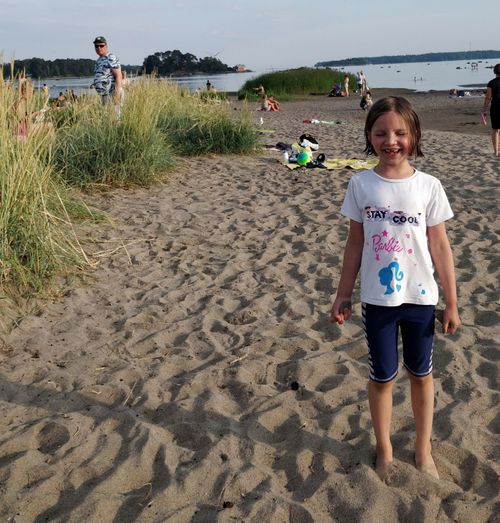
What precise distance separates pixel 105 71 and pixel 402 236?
7866mm

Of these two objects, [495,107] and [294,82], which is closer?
[495,107]

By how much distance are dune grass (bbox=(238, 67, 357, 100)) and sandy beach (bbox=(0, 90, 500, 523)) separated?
30046mm

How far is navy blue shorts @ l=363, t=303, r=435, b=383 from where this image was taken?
2158mm

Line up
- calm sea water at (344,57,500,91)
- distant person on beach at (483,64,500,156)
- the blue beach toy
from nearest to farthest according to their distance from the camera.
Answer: the blue beach toy, distant person on beach at (483,64,500,156), calm sea water at (344,57,500,91)

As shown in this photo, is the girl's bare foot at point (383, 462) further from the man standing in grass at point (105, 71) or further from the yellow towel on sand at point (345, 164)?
the man standing in grass at point (105, 71)

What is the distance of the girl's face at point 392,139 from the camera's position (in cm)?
213

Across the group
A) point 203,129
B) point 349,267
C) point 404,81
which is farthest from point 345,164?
point 404,81

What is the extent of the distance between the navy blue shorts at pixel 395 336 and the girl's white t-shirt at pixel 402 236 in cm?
4

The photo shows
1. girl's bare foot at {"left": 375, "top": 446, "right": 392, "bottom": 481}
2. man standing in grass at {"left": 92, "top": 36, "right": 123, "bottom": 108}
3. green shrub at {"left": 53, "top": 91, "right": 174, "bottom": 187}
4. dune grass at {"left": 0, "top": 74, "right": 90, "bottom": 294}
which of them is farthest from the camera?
man standing in grass at {"left": 92, "top": 36, "right": 123, "bottom": 108}

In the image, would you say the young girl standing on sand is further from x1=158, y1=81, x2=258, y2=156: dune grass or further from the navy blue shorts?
x1=158, y1=81, x2=258, y2=156: dune grass

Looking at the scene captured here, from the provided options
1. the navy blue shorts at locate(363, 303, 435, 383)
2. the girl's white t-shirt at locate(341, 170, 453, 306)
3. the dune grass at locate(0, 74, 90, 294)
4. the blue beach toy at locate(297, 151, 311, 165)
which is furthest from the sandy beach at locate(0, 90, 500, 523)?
the blue beach toy at locate(297, 151, 311, 165)

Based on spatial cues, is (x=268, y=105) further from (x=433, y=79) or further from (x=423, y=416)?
(x=433, y=79)

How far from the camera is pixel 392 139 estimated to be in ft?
7.00

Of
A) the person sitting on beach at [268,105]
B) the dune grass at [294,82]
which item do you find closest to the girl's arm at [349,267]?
the person sitting on beach at [268,105]
